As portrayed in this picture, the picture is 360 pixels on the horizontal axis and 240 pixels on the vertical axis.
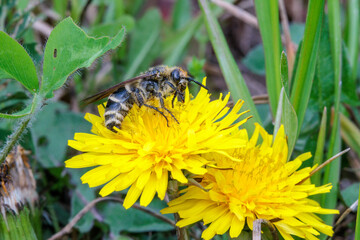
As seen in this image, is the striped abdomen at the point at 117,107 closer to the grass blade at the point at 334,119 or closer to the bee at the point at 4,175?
the bee at the point at 4,175

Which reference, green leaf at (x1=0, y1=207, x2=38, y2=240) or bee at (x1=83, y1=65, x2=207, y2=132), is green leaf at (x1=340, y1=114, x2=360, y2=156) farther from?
green leaf at (x1=0, y1=207, x2=38, y2=240)

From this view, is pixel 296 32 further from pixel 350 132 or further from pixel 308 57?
pixel 308 57

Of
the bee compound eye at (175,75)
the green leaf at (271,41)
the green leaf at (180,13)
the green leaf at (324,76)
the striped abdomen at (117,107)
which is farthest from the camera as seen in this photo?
the green leaf at (180,13)

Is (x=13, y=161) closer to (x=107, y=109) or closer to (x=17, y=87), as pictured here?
(x=107, y=109)

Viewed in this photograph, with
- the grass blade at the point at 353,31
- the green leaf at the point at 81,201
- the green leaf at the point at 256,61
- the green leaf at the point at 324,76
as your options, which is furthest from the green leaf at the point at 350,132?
the green leaf at the point at 81,201

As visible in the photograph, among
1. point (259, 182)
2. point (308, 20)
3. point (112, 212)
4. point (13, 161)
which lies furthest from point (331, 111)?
point (13, 161)

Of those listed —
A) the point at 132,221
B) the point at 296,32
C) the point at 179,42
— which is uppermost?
the point at 179,42

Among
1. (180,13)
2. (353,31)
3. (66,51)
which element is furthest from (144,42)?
(66,51)
